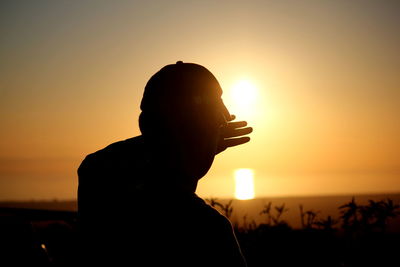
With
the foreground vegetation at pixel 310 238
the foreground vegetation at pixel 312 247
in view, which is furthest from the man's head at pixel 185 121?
the foreground vegetation at pixel 312 247

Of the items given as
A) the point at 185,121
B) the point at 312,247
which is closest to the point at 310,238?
the point at 312,247

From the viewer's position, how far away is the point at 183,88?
4.62ft

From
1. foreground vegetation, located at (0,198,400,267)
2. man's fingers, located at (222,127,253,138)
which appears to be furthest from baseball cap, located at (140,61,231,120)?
foreground vegetation, located at (0,198,400,267)

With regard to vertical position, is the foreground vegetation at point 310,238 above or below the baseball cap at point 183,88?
below

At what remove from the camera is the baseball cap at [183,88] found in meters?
1.40

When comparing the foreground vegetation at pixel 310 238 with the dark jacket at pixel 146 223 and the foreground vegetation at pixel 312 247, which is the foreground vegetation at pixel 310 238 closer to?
the foreground vegetation at pixel 312 247

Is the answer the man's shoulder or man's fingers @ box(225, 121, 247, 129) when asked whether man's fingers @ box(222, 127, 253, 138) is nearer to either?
man's fingers @ box(225, 121, 247, 129)

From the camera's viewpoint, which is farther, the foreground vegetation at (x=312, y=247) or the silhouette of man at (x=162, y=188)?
the foreground vegetation at (x=312, y=247)

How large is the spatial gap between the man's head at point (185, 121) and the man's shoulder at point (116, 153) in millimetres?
48

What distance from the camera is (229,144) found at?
1812 millimetres

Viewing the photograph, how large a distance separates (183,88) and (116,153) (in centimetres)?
30

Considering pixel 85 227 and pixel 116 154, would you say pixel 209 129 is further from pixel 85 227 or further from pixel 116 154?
pixel 85 227

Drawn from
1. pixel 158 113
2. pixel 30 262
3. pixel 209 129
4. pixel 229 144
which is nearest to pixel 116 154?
pixel 158 113

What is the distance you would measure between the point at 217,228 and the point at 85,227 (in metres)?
0.41
